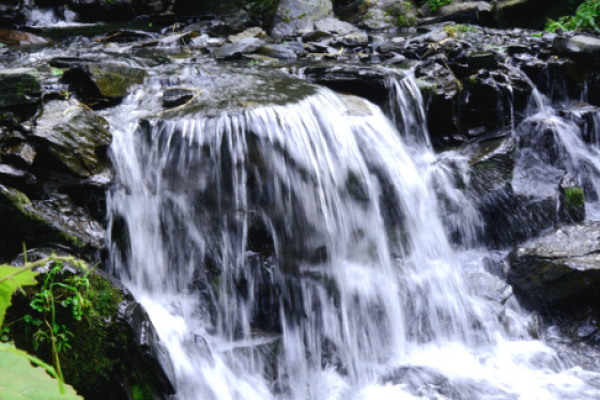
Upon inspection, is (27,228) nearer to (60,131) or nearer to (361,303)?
(60,131)

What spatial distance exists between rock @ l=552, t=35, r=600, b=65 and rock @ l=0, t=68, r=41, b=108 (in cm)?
A: 755

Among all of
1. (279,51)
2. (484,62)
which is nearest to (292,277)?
(484,62)

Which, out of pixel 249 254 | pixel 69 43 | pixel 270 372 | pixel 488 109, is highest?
pixel 69 43

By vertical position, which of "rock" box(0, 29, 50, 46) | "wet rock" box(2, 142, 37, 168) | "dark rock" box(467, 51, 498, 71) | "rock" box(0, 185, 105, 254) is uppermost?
"rock" box(0, 29, 50, 46)

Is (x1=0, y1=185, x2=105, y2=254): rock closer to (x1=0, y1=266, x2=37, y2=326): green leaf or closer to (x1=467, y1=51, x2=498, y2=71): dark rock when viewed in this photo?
(x1=0, y1=266, x2=37, y2=326): green leaf

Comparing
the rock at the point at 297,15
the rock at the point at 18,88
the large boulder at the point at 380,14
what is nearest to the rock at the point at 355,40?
the rock at the point at 297,15

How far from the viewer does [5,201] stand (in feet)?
11.8

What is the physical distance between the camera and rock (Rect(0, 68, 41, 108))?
4.43 m

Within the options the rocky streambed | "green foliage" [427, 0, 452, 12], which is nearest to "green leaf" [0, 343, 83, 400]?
the rocky streambed

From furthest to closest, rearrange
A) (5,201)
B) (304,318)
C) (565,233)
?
(565,233), (304,318), (5,201)

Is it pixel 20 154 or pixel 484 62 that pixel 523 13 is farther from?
pixel 20 154

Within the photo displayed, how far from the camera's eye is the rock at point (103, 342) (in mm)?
2814

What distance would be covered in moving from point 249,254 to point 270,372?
1017 millimetres

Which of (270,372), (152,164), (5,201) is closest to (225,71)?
(152,164)
